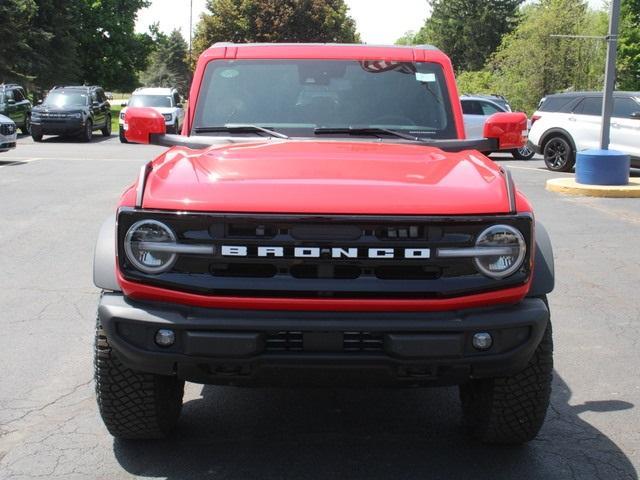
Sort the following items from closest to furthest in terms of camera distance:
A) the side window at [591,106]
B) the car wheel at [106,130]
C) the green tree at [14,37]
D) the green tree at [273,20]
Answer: the side window at [591,106]
the car wheel at [106,130]
the green tree at [14,37]
the green tree at [273,20]

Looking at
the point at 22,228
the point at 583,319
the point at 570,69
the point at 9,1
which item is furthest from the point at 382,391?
the point at 9,1

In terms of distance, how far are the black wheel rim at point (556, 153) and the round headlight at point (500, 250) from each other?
15.7m

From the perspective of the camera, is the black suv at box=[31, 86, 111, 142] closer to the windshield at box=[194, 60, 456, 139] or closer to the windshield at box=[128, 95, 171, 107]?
the windshield at box=[128, 95, 171, 107]

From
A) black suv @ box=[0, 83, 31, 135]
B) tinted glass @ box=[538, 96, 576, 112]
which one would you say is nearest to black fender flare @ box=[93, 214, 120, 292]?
tinted glass @ box=[538, 96, 576, 112]

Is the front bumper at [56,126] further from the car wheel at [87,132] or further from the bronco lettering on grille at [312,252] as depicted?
the bronco lettering on grille at [312,252]

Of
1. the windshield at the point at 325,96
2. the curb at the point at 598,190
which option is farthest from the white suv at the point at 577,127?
the windshield at the point at 325,96

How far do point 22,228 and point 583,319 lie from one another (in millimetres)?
6835

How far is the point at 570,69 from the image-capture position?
42.8m

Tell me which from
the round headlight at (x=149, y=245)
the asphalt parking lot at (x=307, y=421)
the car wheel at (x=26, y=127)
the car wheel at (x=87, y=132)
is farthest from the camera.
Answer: the car wheel at (x=26, y=127)

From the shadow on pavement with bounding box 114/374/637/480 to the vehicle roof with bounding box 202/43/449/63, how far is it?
1962 millimetres

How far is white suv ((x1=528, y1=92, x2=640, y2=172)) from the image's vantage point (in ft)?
56.8

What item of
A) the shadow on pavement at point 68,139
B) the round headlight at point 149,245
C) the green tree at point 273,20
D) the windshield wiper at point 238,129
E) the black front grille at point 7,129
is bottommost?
the shadow on pavement at point 68,139

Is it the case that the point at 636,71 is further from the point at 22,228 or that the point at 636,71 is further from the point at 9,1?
the point at 22,228

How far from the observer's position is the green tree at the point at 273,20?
6312 centimetres
